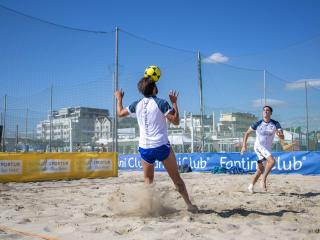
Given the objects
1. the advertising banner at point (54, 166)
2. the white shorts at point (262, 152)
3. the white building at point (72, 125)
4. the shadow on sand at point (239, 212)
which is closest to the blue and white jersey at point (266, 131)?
the white shorts at point (262, 152)

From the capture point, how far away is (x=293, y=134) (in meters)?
17.7

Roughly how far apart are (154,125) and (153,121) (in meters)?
0.05

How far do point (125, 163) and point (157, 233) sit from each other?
14886mm

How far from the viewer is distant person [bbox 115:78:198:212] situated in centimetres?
472

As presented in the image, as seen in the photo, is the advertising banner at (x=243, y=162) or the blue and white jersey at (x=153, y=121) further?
the advertising banner at (x=243, y=162)

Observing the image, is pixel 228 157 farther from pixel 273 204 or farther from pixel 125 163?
pixel 273 204

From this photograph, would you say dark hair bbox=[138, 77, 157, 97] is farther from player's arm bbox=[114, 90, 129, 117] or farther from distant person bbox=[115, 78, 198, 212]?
player's arm bbox=[114, 90, 129, 117]

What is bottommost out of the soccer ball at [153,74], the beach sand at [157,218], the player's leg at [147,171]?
the beach sand at [157,218]

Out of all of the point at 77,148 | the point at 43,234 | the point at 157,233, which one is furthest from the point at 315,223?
the point at 77,148

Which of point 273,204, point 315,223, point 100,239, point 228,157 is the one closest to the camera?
point 100,239

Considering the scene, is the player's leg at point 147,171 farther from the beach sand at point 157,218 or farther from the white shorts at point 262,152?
the white shorts at point 262,152

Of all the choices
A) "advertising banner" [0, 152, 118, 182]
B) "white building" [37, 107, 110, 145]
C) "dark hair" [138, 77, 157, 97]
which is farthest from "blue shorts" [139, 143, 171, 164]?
"white building" [37, 107, 110, 145]

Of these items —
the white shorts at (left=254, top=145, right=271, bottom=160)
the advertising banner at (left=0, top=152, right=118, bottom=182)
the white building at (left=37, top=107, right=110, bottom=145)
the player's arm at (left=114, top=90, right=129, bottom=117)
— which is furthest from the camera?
the white building at (left=37, top=107, right=110, bottom=145)

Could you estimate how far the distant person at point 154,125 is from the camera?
15.5 feet
